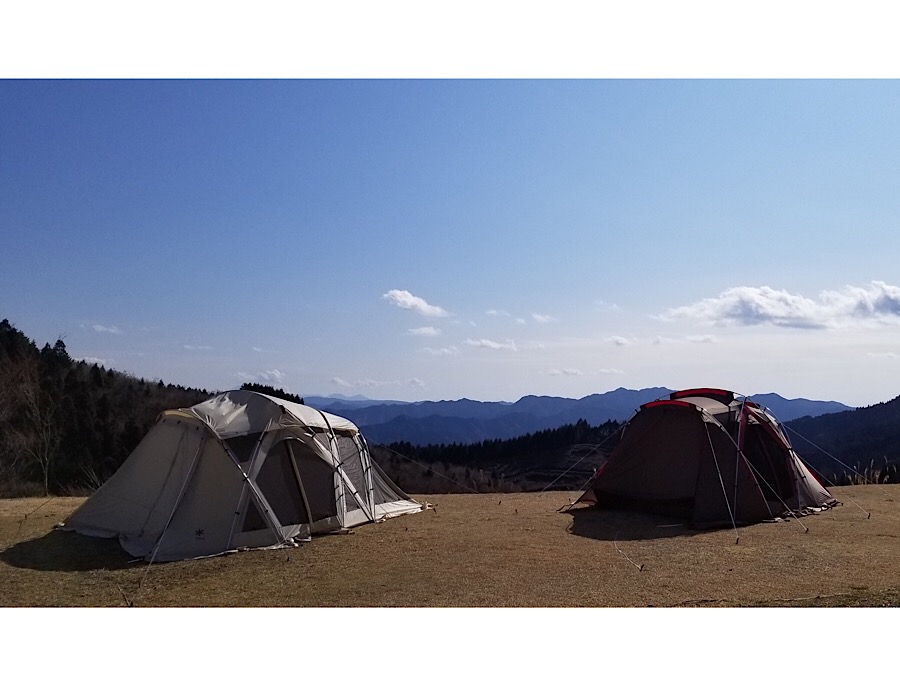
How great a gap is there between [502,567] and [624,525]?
3.54 m

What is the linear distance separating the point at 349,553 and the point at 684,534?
5.03m

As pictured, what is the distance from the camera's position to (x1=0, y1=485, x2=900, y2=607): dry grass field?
674 cm

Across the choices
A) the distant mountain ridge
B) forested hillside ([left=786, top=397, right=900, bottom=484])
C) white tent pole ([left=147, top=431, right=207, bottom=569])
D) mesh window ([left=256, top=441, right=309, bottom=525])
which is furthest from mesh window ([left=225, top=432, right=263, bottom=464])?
the distant mountain ridge

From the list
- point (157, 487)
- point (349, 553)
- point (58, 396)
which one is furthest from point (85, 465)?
point (349, 553)

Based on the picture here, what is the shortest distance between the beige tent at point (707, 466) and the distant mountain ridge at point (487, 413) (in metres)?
32.8

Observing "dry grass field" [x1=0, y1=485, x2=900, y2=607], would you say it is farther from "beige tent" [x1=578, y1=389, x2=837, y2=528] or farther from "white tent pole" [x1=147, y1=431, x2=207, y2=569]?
"white tent pole" [x1=147, y1=431, x2=207, y2=569]

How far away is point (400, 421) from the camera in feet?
174

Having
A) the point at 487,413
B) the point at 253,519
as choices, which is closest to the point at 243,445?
the point at 253,519

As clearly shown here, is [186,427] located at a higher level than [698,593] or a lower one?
higher

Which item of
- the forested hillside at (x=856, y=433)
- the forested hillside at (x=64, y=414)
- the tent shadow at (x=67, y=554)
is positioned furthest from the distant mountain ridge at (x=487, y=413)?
the tent shadow at (x=67, y=554)

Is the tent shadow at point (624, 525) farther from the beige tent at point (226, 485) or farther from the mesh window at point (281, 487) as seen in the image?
the mesh window at point (281, 487)

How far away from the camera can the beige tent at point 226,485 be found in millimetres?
9383

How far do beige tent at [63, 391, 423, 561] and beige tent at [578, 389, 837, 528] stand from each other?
488cm

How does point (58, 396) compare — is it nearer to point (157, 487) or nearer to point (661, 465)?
point (157, 487)
